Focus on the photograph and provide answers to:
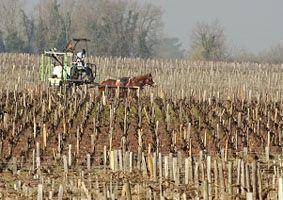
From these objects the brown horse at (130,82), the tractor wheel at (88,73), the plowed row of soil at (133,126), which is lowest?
the plowed row of soil at (133,126)

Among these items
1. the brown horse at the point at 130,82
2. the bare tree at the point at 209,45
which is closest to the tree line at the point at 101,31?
the bare tree at the point at 209,45

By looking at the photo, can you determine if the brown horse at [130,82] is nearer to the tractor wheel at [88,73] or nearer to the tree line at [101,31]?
the tractor wheel at [88,73]

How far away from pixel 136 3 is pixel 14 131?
67001 mm

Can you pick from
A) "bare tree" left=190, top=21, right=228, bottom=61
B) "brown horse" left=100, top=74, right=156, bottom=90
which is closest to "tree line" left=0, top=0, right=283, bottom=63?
"bare tree" left=190, top=21, right=228, bottom=61

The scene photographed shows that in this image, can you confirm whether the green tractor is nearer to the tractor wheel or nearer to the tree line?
the tractor wheel

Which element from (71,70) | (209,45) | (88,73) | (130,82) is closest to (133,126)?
(88,73)

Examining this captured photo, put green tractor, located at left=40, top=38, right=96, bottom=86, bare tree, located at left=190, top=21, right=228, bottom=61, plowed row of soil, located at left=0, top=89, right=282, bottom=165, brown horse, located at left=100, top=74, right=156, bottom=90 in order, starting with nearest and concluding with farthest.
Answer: plowed row of soil, located at left=0, top=89, right=282, bottom=165 < green tractor, located at left=40, top=38, right=96, bottom=86 < brown horse, located at left=100, top=74, right=156, bottom=90 < bare tree, located at left=190, top=21, right=228, bottom=61

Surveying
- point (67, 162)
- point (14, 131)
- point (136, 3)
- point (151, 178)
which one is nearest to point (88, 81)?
point (14, 131)

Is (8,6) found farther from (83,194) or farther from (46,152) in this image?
(83,194)

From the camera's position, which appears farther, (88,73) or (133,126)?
(88,73)

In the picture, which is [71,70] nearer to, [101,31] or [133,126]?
[133,126]

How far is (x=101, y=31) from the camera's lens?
220ft

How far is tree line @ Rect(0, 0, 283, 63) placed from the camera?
6341 centimetres

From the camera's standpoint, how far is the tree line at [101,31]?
63.4m
